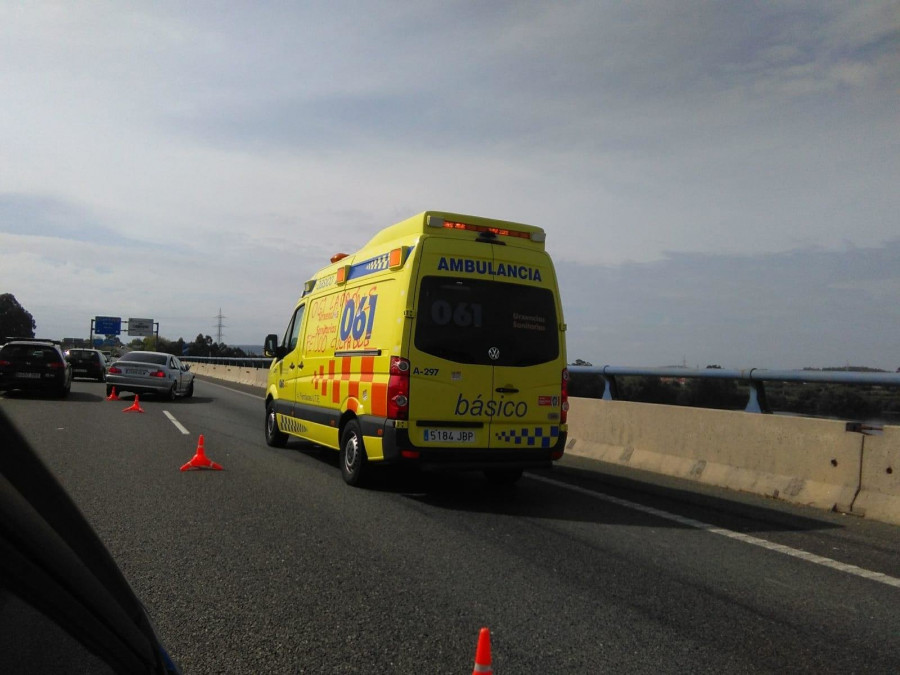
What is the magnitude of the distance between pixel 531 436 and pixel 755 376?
262 cm

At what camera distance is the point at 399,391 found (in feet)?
24.6

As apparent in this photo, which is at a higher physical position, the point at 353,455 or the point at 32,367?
the point at 32,367

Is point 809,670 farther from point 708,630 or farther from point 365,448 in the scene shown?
point 365,448

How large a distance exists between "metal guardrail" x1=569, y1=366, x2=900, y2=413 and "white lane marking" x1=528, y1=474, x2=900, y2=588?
6.68ft

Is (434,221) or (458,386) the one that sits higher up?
(434,221)

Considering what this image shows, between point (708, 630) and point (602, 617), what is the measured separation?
0.55m

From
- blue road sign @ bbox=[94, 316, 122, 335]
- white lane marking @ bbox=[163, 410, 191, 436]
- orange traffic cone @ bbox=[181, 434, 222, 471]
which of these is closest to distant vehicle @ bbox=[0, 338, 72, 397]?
white lane marking @ bbox=[163, 410, 191, 436]

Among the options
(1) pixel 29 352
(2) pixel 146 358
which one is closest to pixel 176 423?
(1) pixel 29 352

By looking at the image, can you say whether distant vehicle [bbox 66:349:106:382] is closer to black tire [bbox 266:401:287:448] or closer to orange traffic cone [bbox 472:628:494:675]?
black tire [bbox 266:401:287:448]

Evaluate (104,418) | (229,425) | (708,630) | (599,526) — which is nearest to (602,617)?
(708,630)

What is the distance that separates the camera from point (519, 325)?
8.11 metres

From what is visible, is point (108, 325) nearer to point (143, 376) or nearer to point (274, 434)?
point (143, 376)

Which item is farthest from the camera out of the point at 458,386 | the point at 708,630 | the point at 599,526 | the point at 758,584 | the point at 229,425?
the point at 229,425

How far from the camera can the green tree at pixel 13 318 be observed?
39772 millimetres
